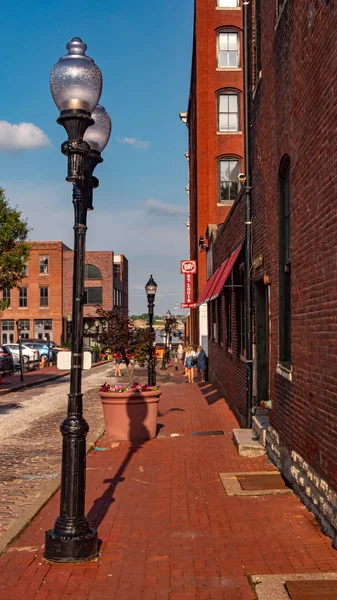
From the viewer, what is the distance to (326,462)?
6.82 meters

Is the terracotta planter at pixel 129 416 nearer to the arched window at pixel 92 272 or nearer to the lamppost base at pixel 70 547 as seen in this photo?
the lamppost base at pixel 70 547

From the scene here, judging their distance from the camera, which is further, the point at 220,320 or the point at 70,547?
the point at 220,320

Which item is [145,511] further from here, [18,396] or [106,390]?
[18,396]

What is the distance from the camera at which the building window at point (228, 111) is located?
39.0 m

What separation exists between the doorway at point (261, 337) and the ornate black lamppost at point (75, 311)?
21.8 ft

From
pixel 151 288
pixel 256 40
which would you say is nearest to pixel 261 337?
pixel 256 40

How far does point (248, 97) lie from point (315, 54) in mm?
6710

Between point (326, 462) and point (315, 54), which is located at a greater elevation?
point (315, 54)

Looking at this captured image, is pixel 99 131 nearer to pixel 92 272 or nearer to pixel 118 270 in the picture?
pixel 92 272

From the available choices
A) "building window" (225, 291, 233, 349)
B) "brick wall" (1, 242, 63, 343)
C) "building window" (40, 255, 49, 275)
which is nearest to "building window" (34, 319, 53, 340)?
"brick wall" (1, 242, 63, 343)

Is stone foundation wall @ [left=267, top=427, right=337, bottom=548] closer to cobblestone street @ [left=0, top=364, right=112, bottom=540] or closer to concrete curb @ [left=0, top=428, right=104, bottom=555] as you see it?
concrete curb @ [left=0, top=428, right=104, bottom=555]

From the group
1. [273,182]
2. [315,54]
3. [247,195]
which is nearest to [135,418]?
[247,195]

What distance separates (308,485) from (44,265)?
68130 millimetres

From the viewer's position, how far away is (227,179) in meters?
39.1
